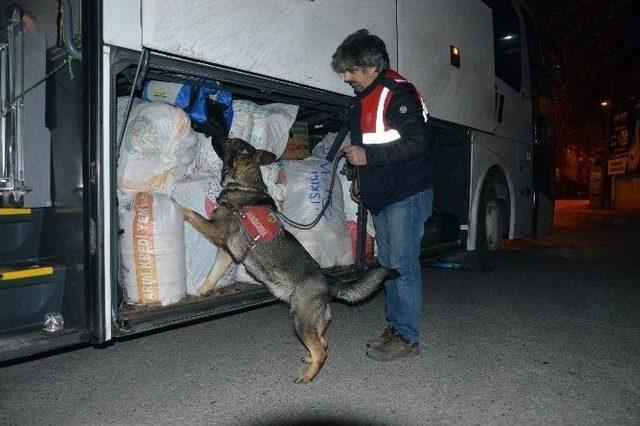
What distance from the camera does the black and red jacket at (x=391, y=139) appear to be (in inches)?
110

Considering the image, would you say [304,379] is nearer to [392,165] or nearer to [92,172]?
[392,165]

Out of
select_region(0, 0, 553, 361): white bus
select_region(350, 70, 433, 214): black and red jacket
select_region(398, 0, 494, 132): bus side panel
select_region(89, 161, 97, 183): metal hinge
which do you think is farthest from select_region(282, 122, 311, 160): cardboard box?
select_region(89, 161, 97, 183): metal hinge

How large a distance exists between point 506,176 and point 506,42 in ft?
5.40

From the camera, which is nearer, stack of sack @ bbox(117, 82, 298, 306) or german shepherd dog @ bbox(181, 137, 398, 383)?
stack of sack @ bbox(117, 82, 298, 306)

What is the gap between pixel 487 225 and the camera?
5652 millimetres

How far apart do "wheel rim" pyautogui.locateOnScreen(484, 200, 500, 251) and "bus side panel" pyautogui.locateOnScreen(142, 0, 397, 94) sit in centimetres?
283

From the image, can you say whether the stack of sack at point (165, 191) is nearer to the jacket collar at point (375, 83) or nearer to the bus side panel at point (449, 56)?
the jacket collar at point (375, 83)

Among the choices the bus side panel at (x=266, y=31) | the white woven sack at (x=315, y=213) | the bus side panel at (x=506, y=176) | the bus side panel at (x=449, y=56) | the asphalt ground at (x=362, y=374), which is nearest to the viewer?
the bus side panel at (x=266, y=31)

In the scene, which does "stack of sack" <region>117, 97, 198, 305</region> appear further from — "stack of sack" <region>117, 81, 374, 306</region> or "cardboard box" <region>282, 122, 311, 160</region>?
"cardboard box" <region>282, 122, 311, 160</region>

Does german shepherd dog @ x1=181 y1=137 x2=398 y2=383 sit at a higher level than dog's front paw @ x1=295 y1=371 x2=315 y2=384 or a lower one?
higher

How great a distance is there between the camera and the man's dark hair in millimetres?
2863

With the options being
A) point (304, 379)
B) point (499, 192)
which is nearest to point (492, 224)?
point (499, 192)

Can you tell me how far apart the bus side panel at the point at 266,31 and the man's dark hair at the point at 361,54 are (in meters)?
0.25

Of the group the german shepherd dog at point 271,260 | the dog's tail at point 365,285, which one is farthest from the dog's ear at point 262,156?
the dog's tail at point 365,285
